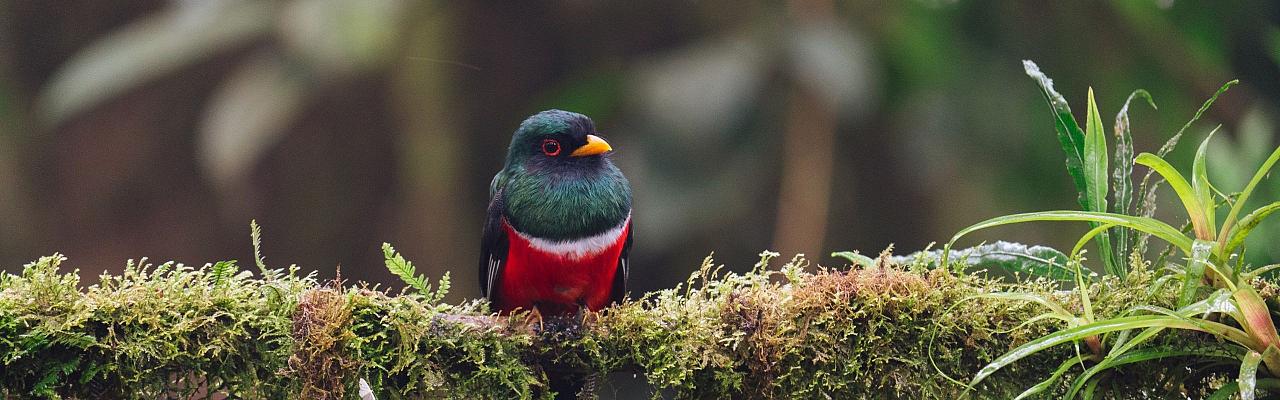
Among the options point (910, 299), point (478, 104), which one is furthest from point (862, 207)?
point (910, 299)

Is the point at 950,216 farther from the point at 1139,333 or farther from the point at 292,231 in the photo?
the point at 1139,333

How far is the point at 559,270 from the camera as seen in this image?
2443 mm

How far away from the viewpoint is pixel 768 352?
1861mm

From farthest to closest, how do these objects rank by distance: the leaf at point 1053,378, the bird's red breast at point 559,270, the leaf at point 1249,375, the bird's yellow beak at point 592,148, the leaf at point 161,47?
1. the leaf at point 161,47
2. the bird's yellow beak at point 592,148
3. the bird's red breast at point 559,270
4. the leaf at point 1053,378
5. the leaf at point 1249,375

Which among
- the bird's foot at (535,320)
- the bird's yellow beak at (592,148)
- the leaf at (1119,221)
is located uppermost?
the bird's yellow beak at (592,148)

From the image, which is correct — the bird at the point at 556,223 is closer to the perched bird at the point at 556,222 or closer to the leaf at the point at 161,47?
the perched bird at the point at 556,222

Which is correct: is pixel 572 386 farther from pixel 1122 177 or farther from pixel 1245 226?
pixel 1245 226

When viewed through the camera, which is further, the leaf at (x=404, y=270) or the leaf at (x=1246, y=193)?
the leaf at (x=404, y=270)

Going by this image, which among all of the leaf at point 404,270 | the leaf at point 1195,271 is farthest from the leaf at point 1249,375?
the leaf at point 404,270

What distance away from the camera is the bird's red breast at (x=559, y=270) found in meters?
2.45

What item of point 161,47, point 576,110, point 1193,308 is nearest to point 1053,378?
point 1193,308

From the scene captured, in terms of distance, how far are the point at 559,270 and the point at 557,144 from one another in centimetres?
30

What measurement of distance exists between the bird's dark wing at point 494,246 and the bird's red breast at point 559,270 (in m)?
0.02

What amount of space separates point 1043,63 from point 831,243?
1.29 m
